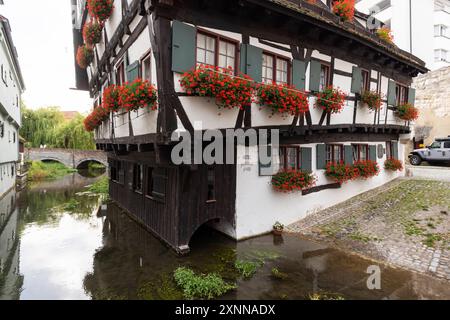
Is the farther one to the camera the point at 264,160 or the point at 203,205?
the point at 264,160

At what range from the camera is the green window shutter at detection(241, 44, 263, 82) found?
784 centimetres

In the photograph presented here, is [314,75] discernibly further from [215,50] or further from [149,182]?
[149,182]

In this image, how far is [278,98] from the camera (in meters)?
8.03

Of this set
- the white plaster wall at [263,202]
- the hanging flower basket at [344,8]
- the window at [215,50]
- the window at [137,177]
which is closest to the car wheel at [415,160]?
the white plaster wall at [263,202]

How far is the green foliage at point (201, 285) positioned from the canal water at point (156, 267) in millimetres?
201

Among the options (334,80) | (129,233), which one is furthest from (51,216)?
(334,80)

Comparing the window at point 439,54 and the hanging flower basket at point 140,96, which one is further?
the window at point 439,54

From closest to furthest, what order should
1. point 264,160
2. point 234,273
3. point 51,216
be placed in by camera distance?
point 234,273 < point 264,160 < point 51,216

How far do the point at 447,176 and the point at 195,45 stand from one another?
1451 centimetres

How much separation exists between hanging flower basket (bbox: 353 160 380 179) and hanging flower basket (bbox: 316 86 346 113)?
3.15 meters

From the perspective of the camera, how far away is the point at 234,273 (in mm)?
6773

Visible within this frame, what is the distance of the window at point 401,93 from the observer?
13.9m

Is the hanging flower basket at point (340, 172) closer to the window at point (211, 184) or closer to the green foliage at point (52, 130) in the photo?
the window at point (211, 184)
